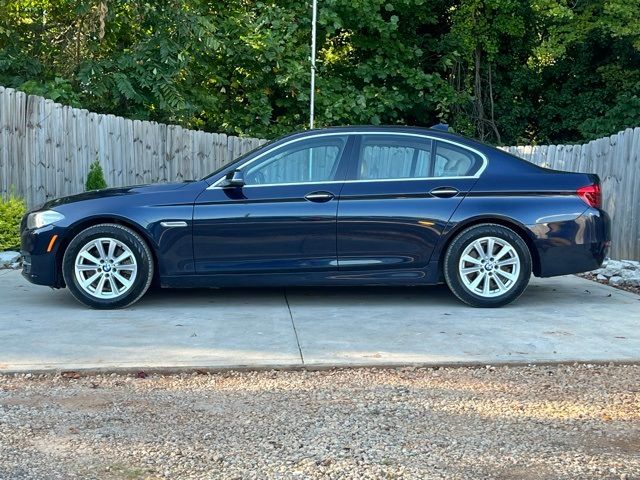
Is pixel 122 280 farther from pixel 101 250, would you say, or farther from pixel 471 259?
pixel 471 259

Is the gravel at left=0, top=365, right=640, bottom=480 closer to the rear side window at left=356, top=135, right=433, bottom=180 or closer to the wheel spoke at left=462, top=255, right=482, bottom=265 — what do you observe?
the wheel spoke at left=462, top=255, right=482, bottom=265

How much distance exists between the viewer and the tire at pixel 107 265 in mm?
6801

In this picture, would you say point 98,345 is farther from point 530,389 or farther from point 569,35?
point 569,35

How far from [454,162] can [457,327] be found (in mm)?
1631

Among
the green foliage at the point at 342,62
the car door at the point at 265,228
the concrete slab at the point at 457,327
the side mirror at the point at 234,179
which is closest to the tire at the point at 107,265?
the car door at the point at 265,228

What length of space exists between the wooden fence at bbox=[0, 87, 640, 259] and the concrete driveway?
13.2ft

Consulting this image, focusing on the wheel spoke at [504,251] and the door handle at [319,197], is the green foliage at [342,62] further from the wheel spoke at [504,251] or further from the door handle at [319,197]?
the wheel spoke at [504,251]

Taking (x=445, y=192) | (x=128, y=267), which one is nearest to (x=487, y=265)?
(x=445, y=192)

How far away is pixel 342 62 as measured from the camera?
20016mm

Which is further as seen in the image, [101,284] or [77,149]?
[77,149]

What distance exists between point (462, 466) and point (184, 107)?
12.1 meters

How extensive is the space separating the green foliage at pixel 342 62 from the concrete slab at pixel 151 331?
7621mm

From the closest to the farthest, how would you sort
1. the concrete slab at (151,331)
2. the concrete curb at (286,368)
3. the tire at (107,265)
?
the concrete curb at (286,368) → the concrete slab at (151,331) → the tire at (107,265)

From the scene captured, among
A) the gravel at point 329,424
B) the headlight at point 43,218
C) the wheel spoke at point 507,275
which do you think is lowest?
the gravel at point 329,424
